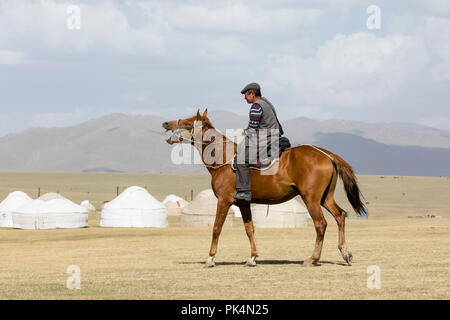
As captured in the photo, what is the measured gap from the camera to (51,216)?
164 feet

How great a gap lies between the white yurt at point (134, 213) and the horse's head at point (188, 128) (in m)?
35.4

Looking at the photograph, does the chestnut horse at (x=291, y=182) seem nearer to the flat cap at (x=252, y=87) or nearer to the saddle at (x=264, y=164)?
the saddle at (x=264, y=164)

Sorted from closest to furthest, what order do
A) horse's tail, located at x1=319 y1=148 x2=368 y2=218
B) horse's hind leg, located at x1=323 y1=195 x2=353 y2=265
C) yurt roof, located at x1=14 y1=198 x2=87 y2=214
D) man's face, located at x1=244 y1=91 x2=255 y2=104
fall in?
horse's hind leg, located at x1=323 y1=195 x2=353 y2=265
man's face, located at x1=244 y1=91 x2=255 y2=104
horse's tail, located at x1=319 y1=148 x2=368 y2=218
yurt roof, located at x1=14 y1=198 x2=87 y2=214

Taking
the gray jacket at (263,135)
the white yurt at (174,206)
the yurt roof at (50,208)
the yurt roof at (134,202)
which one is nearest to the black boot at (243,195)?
the gray jacket at (263,135)

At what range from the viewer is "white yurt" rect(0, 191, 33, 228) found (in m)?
54.7

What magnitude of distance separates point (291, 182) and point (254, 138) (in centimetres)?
120

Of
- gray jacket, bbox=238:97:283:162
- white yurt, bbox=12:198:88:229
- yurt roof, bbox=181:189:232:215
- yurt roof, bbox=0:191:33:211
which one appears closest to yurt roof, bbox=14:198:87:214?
white yurt, bbox=12:198:88:229

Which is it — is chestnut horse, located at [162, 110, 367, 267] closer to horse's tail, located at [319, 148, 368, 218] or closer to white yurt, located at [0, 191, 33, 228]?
horse's tail, located at [319, 148, 368, 218]

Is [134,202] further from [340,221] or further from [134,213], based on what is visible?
[340,221]

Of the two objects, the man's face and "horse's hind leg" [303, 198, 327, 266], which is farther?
the man's face

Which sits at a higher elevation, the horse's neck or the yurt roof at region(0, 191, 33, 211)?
the horse's neck

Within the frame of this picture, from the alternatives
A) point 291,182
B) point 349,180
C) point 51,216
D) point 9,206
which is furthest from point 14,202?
point 349,180

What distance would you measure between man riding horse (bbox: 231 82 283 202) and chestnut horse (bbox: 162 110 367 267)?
213 mm
